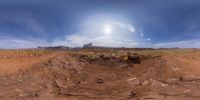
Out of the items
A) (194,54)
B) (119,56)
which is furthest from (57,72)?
(194,54)

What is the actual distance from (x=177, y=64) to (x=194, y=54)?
9.80 feet

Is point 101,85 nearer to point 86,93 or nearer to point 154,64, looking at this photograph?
point 86,93

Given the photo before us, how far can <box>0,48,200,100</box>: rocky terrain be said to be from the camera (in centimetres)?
2645

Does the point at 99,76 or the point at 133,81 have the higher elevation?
the point at 99,76

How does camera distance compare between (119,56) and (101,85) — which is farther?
(119,56)

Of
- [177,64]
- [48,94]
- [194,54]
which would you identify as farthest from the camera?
[194,54]

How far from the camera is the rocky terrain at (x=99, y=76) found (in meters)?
26.5

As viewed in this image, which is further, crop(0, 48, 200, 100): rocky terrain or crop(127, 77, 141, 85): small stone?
crop(127, 77, 141, 85): small stone

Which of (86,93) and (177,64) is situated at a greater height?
(177,64)

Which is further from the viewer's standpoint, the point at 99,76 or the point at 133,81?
the point at 99,76

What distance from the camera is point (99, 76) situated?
28781 millimetres

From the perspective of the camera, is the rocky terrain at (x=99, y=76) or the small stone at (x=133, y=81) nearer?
the rocky terrain at (x=99, y=76)

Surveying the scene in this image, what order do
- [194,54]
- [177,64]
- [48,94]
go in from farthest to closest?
[194,54]
[177,64]
[48,94]

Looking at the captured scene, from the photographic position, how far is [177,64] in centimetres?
2900
